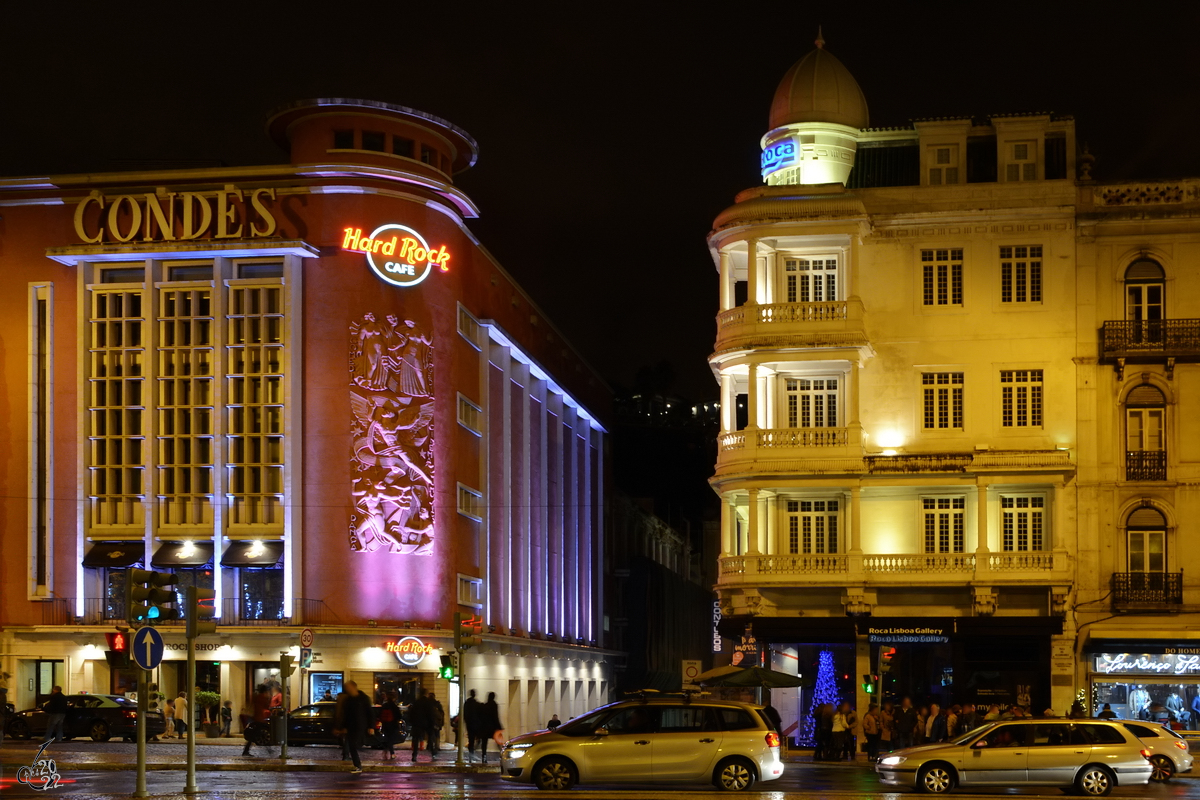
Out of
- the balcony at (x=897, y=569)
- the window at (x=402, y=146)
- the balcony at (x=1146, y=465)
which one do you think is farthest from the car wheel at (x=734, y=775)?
the window at (x=402, y=146)

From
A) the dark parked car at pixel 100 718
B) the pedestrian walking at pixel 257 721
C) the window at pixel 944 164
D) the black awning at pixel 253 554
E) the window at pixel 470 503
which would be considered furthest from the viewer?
the window at pixel 470 503

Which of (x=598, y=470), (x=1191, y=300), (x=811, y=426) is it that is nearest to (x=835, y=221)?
(x=811, y=426)

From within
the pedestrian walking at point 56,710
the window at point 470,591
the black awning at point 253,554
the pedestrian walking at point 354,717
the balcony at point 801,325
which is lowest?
the pedestrian walking at point 56,710

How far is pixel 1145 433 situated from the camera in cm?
4625

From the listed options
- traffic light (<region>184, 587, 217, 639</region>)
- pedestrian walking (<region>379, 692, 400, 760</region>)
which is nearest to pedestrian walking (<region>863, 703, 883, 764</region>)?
pedestrian walking (<region>379, 692, 400, 760</region>)

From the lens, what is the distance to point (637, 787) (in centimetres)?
2747

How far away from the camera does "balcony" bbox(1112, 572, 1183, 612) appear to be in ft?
148

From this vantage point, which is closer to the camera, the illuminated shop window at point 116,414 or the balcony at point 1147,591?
the balcony at point 1147,591

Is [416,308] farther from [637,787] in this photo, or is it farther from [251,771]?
[637,787]

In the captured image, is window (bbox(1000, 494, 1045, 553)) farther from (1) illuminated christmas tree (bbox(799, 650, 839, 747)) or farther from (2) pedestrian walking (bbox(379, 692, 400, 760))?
(2) pedestrian walking (bbox(379, 692, 400, 760))

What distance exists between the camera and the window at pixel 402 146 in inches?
2392

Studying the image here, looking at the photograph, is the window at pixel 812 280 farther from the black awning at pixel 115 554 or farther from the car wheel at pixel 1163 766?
the black awning at pixel 115 554

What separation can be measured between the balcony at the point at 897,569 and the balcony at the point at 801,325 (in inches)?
244

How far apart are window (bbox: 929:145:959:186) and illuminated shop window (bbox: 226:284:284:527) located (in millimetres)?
23700
